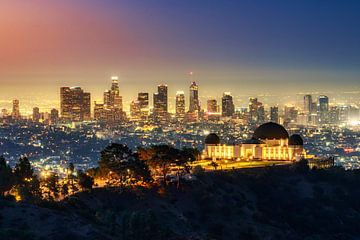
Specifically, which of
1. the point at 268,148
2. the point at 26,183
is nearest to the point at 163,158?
the point at 26,183

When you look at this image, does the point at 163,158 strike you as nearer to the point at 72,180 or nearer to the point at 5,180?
the point at 72,180

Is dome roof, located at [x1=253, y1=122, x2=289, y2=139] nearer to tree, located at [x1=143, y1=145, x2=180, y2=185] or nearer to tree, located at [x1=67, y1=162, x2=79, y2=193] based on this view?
tree, located at [x1=143, y1=145, x2=180, y2=185]

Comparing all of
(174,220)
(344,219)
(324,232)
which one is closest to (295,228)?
(324,232)

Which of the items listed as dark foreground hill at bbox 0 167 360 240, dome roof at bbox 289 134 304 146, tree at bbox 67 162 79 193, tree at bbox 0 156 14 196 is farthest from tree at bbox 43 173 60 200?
dome roof at bbox 289 134 304 146

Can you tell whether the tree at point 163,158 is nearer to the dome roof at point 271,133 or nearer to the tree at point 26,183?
the tree at point 26,183

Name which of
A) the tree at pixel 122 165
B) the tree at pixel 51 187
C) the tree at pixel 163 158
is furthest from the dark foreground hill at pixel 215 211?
the tree at pixel 163 158

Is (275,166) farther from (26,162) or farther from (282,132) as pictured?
(26,162)

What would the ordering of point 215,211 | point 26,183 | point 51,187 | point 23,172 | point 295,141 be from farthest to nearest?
point 295,141, point 215,211, point 23,172, point 51,187, point 26,183

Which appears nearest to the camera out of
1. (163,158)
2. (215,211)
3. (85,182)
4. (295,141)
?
(85,182)
